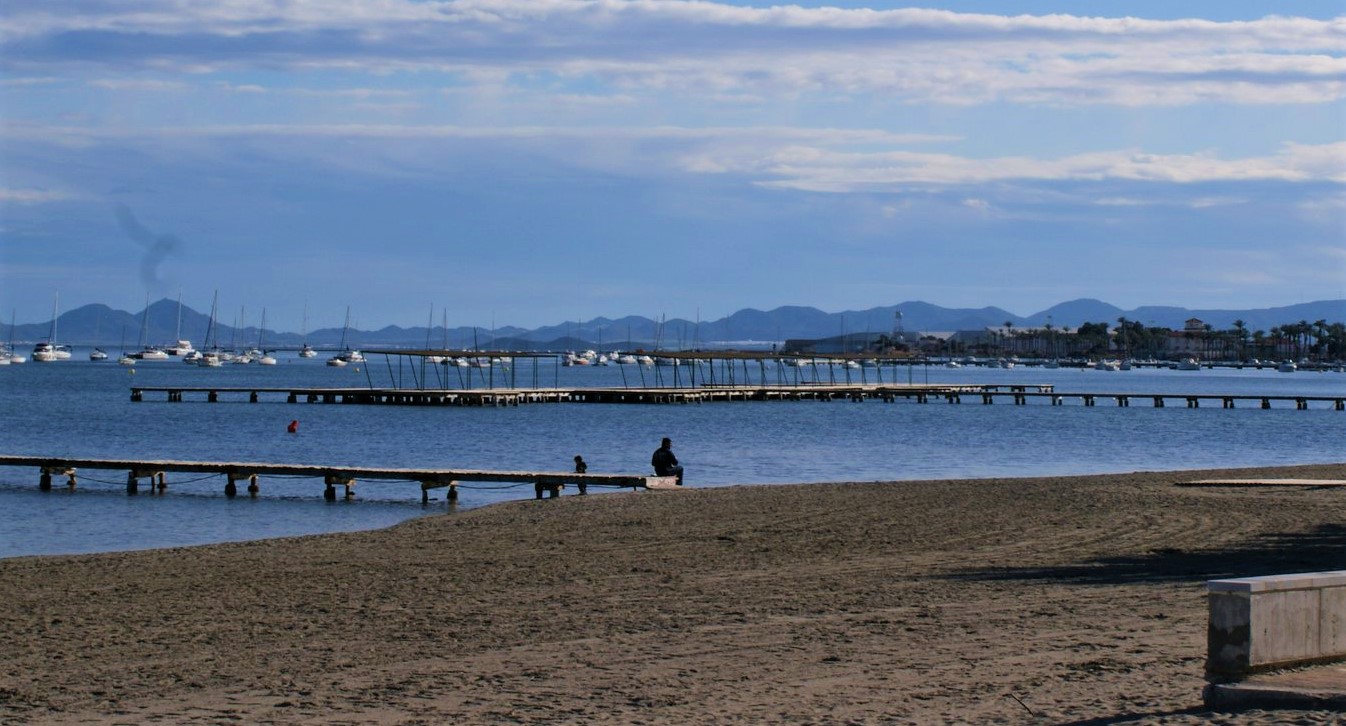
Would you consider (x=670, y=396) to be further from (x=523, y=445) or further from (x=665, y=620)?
(x=665, y=620)

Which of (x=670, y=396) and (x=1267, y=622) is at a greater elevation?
(x=1267, y=622)

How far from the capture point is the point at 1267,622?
9148mm

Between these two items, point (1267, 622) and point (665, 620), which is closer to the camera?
point (1267, 622)

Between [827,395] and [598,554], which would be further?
[827,395]

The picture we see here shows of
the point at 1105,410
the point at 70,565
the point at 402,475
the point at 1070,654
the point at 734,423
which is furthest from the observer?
the point at 1105,410

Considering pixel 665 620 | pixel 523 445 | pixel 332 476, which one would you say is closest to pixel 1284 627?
pixel 665 620

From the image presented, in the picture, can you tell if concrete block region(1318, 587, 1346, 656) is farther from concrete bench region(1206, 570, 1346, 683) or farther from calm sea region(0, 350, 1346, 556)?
calm sea region(0, 350, 1346, 556)

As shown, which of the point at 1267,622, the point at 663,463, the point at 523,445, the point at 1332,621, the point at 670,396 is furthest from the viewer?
the point at 670,396

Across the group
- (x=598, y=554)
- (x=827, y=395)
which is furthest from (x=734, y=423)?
(x=598, y=554)

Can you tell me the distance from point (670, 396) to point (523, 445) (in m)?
38.1

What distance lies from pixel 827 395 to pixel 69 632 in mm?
88651

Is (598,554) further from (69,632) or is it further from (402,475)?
(402,475)

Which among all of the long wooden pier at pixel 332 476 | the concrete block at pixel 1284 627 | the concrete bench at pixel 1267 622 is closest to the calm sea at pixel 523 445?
the long wooden pier at pixel 332 476

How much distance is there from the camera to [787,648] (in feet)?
38.5
